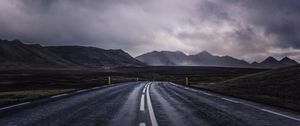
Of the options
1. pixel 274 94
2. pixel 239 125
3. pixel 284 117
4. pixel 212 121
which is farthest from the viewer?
pixel 274 94

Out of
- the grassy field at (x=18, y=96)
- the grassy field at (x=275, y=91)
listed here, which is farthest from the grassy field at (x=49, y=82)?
the grassy field at (x=275, y=91)

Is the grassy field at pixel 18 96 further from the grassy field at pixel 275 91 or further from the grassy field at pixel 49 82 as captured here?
the grassy field at pixel 275 91

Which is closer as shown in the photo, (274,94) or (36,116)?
(36,116)

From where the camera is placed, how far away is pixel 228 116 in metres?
11.4

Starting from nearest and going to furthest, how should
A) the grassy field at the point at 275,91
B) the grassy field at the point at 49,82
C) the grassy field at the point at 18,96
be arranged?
the grassy field at the point at 18,96, the grassy field at the point at 275,91, the grassy field at the point at 49,82

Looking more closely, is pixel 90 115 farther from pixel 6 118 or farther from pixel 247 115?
pixel 247 115

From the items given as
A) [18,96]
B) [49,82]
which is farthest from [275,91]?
[49,82]

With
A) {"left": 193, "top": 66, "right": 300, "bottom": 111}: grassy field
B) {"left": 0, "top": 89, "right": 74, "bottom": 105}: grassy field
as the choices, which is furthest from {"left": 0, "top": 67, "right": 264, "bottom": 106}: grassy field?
{"left": 193, "top": 66, "right": 300, "bottom": 111}: grassy field

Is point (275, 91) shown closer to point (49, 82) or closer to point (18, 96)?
point (18, 96)

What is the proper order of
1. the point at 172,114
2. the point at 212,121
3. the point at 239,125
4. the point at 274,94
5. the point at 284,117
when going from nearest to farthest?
the point at 239,125, the point at 212,121, the point at 284,117, the point at 172,114, the point at 274,94

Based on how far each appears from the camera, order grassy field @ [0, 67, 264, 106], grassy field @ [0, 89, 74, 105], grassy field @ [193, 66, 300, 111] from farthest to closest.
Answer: grassy field @ [0, 67, 264, 106]
grassy field @ [193, 66, 300, 111]
grassy field @ [0, 89, 74, 105]

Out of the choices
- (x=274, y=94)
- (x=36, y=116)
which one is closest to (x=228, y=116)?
(x=36, y=116)

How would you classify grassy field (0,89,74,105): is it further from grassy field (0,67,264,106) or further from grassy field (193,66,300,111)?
grassy field (193,66,300,111)

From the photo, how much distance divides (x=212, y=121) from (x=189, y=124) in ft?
2.94
